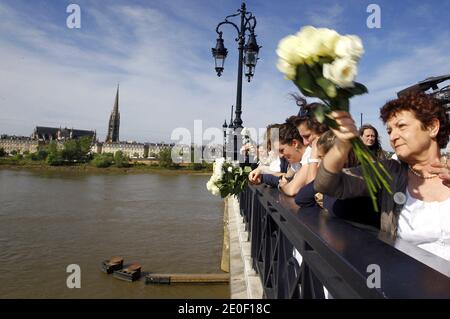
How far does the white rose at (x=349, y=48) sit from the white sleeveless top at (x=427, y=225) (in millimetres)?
1071

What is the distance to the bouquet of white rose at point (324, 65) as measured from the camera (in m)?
1.29

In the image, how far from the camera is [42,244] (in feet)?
60.2

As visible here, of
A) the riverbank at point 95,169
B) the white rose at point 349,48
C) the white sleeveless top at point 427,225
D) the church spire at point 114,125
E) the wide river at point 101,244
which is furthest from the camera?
the church spire at point 114,125

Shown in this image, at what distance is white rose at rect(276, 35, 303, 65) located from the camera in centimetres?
137

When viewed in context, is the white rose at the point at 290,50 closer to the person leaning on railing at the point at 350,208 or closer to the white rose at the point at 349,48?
the white rose at the point at 349,48

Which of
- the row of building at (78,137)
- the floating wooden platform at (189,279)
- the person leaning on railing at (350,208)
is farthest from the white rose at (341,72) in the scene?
the row of building at (78,137)

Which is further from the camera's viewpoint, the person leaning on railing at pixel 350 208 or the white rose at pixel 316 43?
the person leaning on railing at pixel 350 208

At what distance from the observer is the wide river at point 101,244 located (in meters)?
12.7

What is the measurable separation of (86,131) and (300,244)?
149472mm

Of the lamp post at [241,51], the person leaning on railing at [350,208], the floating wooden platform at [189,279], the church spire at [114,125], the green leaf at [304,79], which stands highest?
the church spire at [114,125]

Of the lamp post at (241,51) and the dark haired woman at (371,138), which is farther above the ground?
the lamp post at (241,51)

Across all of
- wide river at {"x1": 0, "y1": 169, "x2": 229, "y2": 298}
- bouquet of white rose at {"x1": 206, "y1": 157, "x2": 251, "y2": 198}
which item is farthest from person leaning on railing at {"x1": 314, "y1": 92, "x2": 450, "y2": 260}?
wide river at {"x1": 0, "y1": 169, "x2": 229, "y2": 298}

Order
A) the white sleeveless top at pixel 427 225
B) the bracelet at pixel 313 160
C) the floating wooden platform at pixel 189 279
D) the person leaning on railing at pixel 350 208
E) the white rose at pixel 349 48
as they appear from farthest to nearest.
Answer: the floating wooden platform at pixel 189 279, the bracelet at pixel 313 160, the person leaning on railing at pixel 350 208, the white sleeveless top at pixel 427 225, the white rose at pixel 349 48
